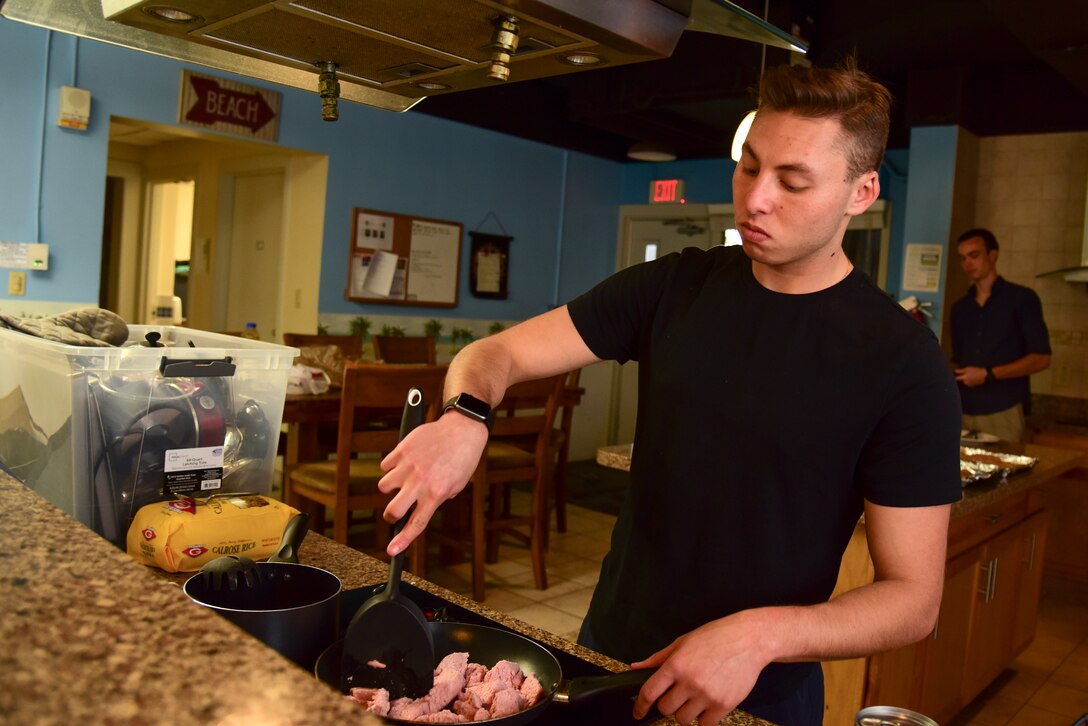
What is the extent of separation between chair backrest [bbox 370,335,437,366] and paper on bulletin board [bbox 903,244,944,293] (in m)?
2.87

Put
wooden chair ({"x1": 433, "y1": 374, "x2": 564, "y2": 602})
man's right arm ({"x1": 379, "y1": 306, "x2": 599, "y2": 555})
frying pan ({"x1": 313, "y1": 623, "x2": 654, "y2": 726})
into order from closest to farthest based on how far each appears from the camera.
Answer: frying pan ({"x1": 313, "y1": 623, "x2": 654, "y2": 726}), man's right arm ({"x1": 379, "y1": 306, "x2": 599, "y2": 555}), wooden chair ({"x1": 433, "y1": 374, "x2": 564, "y2": 602})

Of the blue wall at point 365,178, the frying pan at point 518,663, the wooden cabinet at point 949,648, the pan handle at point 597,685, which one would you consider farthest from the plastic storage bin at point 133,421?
the blue wall at point 365,178

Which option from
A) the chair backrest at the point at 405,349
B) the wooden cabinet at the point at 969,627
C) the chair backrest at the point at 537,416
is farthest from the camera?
the chair backrest at the point at 405,349

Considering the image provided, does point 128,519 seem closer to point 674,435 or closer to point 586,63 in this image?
point 674,435

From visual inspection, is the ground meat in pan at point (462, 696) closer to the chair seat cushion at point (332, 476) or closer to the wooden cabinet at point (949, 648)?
the wooden cabinet at point (949, 648)

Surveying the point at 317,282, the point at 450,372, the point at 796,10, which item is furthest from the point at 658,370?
the point at 317,282

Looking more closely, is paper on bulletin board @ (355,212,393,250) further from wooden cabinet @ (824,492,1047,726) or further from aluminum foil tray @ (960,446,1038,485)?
wooden cabinet @ (824,492,1047,726)

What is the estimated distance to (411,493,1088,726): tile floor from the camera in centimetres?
316

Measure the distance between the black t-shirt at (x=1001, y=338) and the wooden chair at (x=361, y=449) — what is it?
2924 mm

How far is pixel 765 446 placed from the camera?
125 cm

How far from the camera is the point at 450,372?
131 centimetres

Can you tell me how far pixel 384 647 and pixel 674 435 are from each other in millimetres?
572

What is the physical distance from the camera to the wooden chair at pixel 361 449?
3.06 meters

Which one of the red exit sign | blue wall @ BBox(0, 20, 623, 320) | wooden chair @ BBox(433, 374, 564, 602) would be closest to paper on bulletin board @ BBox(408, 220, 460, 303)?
blue wall @ BBox(0, 20, 623, 320)
